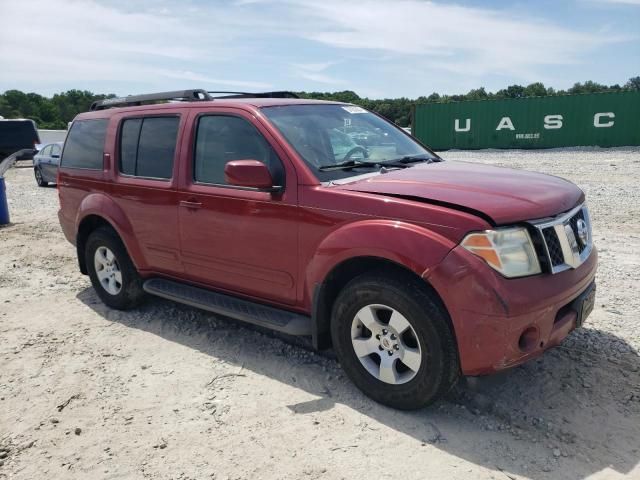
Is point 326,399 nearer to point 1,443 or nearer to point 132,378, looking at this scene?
point 132,378

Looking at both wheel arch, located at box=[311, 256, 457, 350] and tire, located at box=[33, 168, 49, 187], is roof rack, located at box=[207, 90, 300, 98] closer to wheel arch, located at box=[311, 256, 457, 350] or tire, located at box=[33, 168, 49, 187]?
wheel arch, located at box=[311, 256, 457, 350]

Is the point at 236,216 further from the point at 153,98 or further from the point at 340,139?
the point at 153,98

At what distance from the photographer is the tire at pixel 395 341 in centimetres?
292

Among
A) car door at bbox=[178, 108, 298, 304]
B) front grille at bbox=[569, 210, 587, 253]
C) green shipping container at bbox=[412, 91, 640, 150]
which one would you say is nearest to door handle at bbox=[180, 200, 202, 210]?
car door at bbox=[178, 108, 298, 304]

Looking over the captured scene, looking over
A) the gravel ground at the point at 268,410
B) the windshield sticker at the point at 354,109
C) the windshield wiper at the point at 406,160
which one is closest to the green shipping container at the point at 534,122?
the gravel ground at the point at 268,410

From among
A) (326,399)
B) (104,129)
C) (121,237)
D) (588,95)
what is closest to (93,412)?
(326,399)

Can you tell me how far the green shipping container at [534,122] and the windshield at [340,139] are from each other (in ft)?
77.8

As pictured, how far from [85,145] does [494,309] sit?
4.31 m

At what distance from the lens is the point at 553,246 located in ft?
9.71

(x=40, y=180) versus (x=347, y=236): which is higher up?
(x=347, y=236)

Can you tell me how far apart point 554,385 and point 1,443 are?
3.34 metres

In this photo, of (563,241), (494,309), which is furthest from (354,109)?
(494,309)

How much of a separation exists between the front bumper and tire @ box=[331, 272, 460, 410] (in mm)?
119

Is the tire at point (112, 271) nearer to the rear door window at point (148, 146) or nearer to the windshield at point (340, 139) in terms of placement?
the rear door window at point (148, 146)
